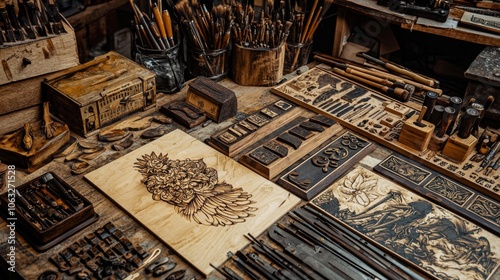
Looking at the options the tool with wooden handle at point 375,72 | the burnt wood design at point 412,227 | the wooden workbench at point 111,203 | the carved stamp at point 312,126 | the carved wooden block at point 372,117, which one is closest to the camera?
the wooden workbench at point 111,203

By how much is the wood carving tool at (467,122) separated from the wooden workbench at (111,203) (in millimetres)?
399

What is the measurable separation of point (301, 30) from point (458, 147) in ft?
4.22

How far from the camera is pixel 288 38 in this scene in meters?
3.28

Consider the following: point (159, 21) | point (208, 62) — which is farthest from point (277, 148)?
point (159, 21)

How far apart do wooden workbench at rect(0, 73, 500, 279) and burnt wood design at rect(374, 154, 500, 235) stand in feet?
0.34

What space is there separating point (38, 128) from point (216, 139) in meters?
Answer: 0.95

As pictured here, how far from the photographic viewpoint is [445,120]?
8.55 ft

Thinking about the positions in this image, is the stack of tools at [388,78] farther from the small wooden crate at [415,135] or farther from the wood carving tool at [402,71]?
the small wooden crate at [415,135]

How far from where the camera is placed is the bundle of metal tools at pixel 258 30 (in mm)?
3008

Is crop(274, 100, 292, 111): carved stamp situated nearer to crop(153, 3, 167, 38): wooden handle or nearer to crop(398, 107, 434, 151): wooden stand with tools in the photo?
crop(398, 107, 434, 151): wooden stand with tools

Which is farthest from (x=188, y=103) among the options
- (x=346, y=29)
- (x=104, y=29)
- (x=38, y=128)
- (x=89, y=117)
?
(x=104, y=29)

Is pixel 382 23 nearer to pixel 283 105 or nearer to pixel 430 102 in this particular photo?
pixel 430 102

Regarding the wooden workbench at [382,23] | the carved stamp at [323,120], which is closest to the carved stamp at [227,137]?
the carved stamp at [323,120]

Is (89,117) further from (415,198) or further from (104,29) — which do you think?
(104,29)
